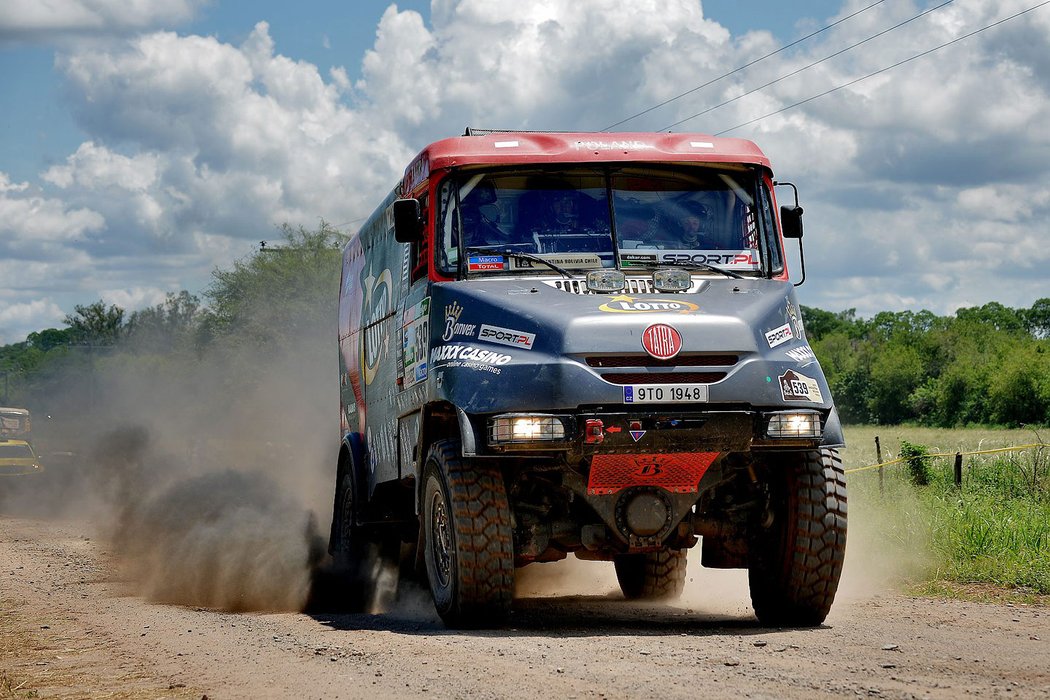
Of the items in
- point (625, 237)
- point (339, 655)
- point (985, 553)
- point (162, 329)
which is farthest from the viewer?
point (162, 329)

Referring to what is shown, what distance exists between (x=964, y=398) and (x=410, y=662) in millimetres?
75012

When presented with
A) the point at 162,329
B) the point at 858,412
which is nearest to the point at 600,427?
the point at 162,329

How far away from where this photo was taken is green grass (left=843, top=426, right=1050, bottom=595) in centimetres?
1232

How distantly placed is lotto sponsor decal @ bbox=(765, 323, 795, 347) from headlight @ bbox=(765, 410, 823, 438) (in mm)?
472

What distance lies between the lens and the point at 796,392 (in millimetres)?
8805

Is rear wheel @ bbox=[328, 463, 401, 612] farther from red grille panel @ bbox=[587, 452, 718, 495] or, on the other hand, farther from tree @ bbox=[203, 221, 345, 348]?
tree @ bbox=[203, 221, 345, 348]

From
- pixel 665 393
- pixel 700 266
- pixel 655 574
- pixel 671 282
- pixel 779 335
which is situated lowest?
pixel 655 574

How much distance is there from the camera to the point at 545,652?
7.82m

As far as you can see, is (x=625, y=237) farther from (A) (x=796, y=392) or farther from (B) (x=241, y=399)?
(B) (x=241, y=399)

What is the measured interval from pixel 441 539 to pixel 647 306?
217cm

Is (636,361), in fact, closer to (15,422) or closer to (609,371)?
(609,371)

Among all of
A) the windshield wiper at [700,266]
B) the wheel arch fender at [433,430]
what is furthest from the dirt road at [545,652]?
the windshield wiper at [700,266]

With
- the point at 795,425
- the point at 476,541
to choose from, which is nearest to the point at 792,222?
the point at 795,425

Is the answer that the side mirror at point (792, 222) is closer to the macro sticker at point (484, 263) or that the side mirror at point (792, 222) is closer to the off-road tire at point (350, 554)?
the macro sticker at point (484, 263)
